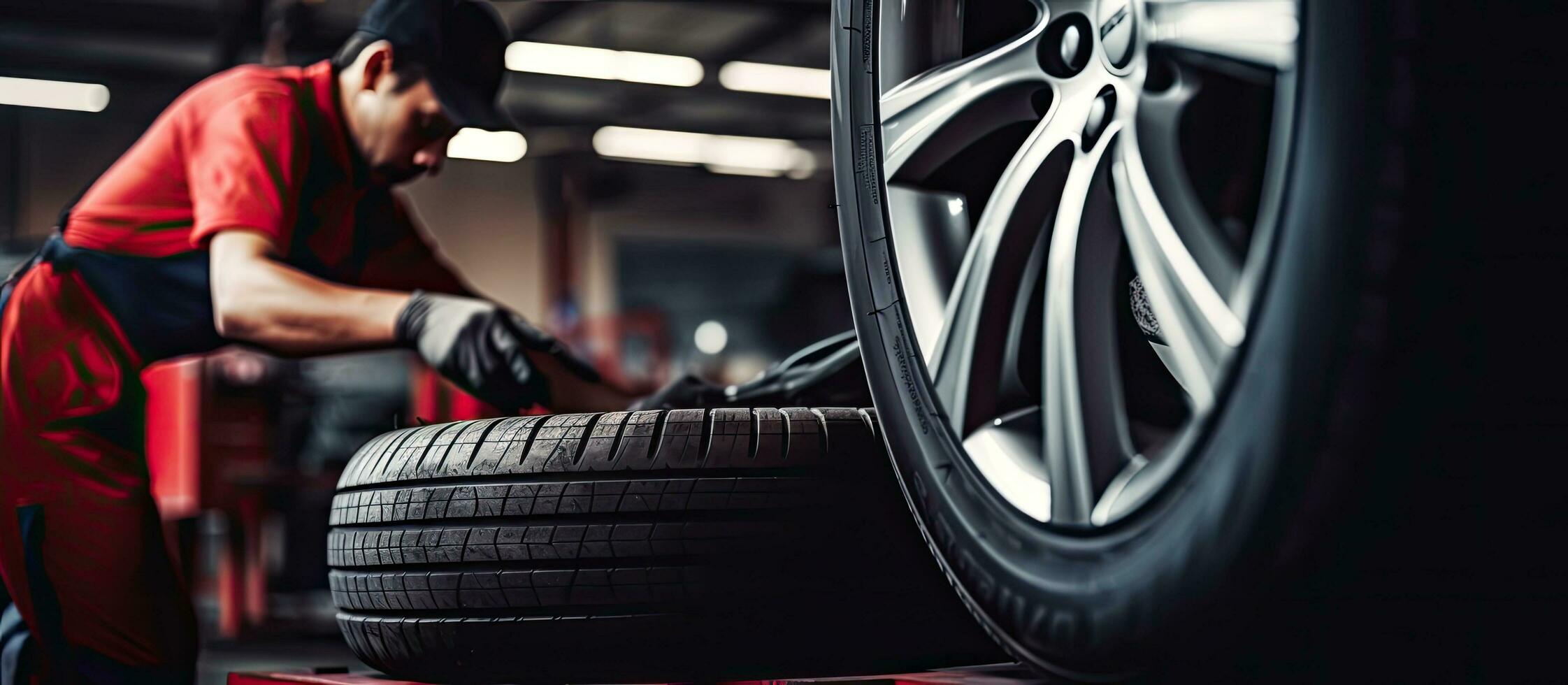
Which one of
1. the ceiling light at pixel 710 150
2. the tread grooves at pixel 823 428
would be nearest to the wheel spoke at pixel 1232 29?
the tread grooves at pixel 823 428

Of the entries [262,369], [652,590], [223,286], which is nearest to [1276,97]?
[652,590]

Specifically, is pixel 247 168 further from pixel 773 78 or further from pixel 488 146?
pixel 773 78

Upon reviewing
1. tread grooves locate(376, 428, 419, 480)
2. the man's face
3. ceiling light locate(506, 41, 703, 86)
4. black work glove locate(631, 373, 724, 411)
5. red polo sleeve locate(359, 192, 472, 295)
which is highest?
ceiling light locate(506, 41, 703, 86)

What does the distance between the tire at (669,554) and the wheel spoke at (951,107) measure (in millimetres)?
232

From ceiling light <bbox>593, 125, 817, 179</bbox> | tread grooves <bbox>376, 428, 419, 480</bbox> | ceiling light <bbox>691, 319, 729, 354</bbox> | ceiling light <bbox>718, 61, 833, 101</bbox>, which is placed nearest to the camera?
tread grooves <bbox>376, 428, 419, 480</bbox>

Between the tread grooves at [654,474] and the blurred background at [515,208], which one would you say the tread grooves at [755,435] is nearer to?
the tread grooves at [654,474]

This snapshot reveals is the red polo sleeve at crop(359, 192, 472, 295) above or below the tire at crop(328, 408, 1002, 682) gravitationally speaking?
above

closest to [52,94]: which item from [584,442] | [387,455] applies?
[387,455]

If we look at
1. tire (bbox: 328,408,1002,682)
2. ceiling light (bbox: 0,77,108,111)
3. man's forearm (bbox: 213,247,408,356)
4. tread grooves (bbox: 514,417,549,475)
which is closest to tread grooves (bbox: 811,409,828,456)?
tire (bbox: 328,408,1002,682)

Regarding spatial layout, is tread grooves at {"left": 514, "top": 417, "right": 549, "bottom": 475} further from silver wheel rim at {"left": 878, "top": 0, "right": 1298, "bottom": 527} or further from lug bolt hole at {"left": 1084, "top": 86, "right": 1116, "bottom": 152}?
lug bolt hole at {"left": 1084, "top": 86, "right": 1116, "bottom": 152}

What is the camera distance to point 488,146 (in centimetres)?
699

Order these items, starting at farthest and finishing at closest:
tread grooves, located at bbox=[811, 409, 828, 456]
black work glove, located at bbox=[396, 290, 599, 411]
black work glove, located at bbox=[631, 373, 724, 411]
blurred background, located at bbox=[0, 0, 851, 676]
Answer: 1. blurred background, located at bbox=[0, 0, 851, 676]
2. black work glove, located at bbox=[396, 290, 599, 411]
3. black work glove, located at bbox=[631, 373, 724, 411]
4. tread grooves, located at bbox=[811, 409, 828, 456]

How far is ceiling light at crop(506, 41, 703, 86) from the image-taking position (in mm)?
9008

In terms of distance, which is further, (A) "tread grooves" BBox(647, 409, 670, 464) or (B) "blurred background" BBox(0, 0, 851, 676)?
(B) "blurred background" BBox(0, 0, 851, 676)
